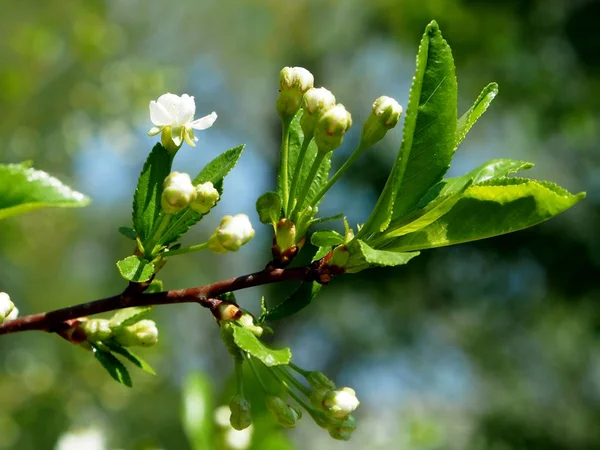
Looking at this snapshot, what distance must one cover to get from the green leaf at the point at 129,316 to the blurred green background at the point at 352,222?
959 mm

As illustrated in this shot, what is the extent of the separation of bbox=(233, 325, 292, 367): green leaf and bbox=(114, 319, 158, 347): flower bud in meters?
0.13

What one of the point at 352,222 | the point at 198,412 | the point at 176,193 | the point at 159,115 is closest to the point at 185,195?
the point at 176,193

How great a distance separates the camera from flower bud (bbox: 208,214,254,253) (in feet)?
1.84

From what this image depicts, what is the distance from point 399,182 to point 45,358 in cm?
493

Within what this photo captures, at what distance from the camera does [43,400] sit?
338 centimetres

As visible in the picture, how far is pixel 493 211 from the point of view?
534mm

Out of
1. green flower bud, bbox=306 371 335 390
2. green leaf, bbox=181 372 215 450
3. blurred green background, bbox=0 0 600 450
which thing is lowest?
blurred green background, bbox=0 0 600 450

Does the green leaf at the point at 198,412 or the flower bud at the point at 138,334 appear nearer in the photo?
the flower bud at the point at 138,334

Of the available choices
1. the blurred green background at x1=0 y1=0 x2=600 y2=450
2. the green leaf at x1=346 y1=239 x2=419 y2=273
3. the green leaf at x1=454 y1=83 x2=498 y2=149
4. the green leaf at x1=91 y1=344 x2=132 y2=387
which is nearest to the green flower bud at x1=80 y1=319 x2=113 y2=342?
the green leaf at x1=91 y1=344 x2=132 y2=387

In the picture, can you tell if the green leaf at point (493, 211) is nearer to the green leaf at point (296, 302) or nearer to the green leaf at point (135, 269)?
the green leaf at point (296, 302)

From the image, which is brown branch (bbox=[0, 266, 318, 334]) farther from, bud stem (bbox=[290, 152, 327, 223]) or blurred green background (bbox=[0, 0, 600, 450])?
blurred green background (bbox=[0, 0, 600, 450])

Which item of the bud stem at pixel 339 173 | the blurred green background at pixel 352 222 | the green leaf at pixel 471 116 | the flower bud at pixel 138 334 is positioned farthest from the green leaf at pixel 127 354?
the blurred green background at pixel 352 222

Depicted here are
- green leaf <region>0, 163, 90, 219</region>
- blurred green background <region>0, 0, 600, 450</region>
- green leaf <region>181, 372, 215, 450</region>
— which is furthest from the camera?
blurred green background <region>0, 0, 600, 450</region>

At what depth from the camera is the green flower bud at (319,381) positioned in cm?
59
